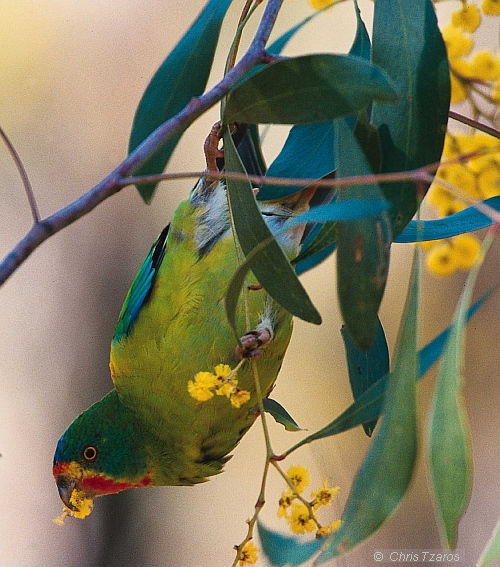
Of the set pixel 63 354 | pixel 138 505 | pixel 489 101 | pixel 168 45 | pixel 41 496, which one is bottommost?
pixel 138 505

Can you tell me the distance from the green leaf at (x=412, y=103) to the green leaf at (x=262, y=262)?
0.42ft

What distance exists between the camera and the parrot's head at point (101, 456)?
144cm

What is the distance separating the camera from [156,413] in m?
1.37

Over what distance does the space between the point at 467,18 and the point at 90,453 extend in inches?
40.9

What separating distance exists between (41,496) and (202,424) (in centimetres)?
133

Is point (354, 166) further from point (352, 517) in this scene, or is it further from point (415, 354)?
point (352, 517)

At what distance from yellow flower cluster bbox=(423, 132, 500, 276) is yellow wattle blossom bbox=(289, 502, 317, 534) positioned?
0.42 m

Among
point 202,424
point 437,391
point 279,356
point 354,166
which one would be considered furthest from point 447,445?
point 202,424

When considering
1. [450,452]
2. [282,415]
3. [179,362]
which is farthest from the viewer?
[179,362]

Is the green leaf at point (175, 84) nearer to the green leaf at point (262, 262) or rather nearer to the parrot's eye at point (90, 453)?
the green leaf at point (262, 262)

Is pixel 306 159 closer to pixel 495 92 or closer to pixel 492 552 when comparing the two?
pixel 495 92

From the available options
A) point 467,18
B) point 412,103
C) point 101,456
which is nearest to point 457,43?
point 467,18

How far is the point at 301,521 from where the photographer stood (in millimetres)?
810

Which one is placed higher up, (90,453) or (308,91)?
(308,91)
